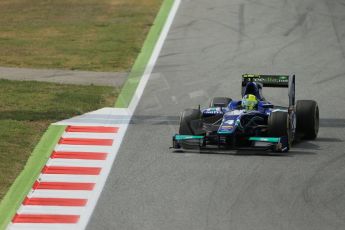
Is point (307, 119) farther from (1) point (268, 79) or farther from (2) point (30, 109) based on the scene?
(2) point (30, 109)

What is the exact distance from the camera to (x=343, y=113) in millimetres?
24125

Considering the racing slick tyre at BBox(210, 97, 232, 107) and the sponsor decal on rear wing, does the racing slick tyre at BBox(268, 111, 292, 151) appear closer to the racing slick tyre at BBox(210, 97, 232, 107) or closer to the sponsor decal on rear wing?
the racing slick tyre at BBox(210, 97, 232, 107)

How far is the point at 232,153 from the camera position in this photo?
2047cm

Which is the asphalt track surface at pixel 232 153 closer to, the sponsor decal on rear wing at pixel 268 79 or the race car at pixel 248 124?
the race car at pixel 248 124

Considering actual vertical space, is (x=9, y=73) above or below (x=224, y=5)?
below

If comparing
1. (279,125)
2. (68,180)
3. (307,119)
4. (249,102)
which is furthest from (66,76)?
(279,125)

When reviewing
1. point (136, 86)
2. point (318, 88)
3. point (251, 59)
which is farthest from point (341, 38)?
point (136, 86)

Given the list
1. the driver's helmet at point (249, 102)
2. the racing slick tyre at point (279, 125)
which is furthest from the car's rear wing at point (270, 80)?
the racing slick tyre at point (279, 125)

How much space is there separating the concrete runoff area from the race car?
616 centimetres

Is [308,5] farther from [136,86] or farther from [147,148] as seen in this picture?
[147,148]

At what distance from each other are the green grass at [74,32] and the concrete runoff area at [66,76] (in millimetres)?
554

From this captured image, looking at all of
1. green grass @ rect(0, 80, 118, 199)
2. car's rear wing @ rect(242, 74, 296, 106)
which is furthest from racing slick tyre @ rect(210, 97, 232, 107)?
green grass @ rect(0, 80, 118, 199)

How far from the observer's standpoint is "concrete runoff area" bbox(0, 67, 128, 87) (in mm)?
27497

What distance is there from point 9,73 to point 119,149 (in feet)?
26.3
